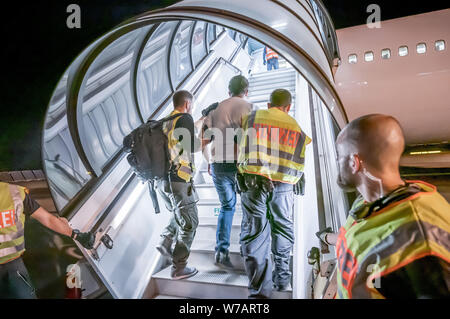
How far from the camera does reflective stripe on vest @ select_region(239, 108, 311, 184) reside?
6.96 feet

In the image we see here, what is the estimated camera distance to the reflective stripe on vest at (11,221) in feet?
5.61

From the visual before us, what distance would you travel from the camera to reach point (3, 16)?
1506mm

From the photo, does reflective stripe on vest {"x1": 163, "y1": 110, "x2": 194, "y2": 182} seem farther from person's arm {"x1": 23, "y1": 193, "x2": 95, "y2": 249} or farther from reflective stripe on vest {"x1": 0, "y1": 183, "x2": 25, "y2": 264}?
reflective stripe on vest {"x1": 0, "y1": 183, "x2": 25, "y2": 264}

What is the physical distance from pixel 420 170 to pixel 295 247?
262 centimetres

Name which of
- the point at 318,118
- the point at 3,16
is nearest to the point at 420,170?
the point at 318,118

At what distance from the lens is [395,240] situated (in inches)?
31.7

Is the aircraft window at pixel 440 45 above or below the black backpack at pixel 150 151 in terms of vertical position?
above

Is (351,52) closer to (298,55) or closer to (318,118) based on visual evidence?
(318,118)

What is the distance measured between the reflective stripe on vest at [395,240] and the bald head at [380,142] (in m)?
0.16

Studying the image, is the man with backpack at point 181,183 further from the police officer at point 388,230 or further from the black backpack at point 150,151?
the police officer at point 388,230

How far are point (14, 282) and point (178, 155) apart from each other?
157 centimetres

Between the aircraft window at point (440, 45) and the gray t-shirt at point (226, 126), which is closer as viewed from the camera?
the gray t-shirt at point (226, 126)

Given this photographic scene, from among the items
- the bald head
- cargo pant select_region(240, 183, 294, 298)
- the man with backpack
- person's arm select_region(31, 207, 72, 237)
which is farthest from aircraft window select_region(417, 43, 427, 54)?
person's arm select_region(31, 207, 72, 237)

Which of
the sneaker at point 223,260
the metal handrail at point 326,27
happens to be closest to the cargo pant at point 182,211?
the sneaker at point 223,260
